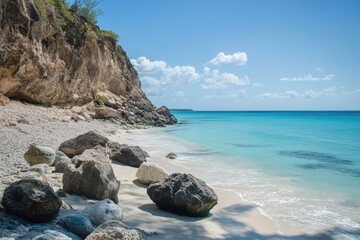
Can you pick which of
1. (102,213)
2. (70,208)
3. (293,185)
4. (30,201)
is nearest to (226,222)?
(102,213)

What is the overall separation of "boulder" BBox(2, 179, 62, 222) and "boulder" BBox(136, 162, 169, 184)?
3.80 meters

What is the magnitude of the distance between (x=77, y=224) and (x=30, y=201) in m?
0.61

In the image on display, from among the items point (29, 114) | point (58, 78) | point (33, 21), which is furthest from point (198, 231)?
point (58, 78)

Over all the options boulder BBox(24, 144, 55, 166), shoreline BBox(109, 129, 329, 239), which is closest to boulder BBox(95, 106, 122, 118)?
boulder BBox(24, 144, 55, 166)

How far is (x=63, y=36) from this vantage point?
23.7 m

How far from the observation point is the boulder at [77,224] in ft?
12.8

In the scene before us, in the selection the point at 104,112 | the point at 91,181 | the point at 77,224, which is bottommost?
the point at 77,224

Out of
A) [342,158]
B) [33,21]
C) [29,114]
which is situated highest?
[33,21]

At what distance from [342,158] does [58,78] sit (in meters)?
18.2

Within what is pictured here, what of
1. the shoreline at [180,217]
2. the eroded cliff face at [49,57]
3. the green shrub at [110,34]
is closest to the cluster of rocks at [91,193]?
the shoreline at [180,217]

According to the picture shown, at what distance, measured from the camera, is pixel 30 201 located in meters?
3.93

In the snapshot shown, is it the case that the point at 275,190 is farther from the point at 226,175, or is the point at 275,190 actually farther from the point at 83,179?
the point at 83,179

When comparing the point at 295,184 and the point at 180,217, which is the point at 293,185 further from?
the point at 180,217

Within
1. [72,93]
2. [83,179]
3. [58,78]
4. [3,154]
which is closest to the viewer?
[83,179]
